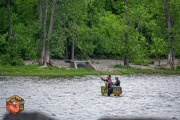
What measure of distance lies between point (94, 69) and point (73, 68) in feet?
9.92

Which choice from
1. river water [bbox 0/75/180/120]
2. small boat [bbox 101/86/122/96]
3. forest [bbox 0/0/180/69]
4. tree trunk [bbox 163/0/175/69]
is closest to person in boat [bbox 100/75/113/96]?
small boat [bbox 101/86/122/96]

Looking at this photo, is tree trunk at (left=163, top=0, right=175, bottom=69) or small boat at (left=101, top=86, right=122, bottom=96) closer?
small boat at (left=101, top=86, right=122, bottom=96)

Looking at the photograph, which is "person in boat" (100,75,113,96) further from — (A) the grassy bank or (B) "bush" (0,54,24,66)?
(B) "bush" (0,54,24,66)

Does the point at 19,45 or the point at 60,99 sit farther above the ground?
the point at 19,45

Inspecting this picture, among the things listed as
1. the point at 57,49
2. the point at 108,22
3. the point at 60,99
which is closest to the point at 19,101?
the point at 60,99

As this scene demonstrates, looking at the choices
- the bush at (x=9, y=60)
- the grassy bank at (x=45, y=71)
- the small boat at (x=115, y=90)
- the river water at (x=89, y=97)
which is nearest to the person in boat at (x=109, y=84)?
the small boat at (x=115, y=90)

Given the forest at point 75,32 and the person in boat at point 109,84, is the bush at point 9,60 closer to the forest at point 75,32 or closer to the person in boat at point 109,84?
the forest at point 75,32

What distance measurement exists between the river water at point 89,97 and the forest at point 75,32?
28.8ft

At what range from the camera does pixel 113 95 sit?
3797cm

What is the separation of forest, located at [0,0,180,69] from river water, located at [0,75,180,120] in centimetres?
878

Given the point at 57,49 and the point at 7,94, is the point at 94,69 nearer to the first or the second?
the point at 57,49

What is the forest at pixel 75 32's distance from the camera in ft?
192

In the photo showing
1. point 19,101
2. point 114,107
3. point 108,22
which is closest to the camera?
point 19,101

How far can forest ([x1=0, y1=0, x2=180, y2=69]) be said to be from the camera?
192 feet
